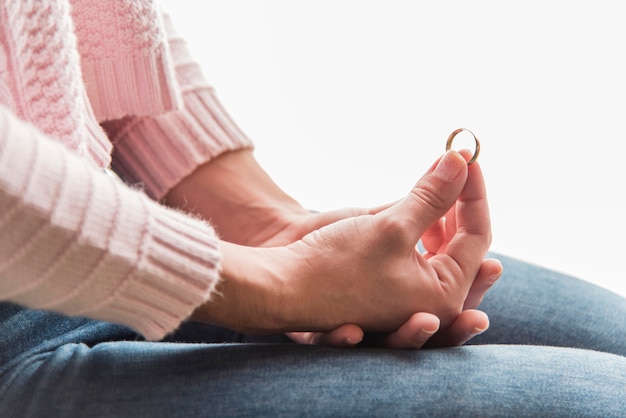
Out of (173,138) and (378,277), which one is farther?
(173,138)

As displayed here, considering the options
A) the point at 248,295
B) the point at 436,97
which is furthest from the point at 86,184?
the point at 436,97

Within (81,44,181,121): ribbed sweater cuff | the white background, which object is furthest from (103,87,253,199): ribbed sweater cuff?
the white background

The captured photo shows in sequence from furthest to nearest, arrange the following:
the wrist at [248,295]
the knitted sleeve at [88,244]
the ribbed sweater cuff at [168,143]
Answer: the ribbed sweater cuff at [168,143] → the wrist at [248,295] → the knitted sleeve at [88,244]

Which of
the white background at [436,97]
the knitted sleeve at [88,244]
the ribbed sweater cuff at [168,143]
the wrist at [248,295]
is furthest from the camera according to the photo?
the white background at [436,97]

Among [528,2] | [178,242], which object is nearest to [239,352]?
[178,242]

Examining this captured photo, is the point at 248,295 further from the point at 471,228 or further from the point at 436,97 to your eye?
the point at 436,97

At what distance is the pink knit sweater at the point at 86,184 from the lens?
0.45m

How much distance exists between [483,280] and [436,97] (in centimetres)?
102

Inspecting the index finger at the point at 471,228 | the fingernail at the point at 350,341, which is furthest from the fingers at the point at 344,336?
the index finger at the point at 471,228

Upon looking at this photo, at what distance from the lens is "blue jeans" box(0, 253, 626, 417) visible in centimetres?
53

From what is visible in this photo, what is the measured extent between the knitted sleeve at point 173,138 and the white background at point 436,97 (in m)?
0.78

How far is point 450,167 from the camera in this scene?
0.63 meters

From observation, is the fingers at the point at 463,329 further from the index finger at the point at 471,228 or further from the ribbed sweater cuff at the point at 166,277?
the ribbed sweater cuff at the point at 166,277

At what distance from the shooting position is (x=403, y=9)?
5.48ft
